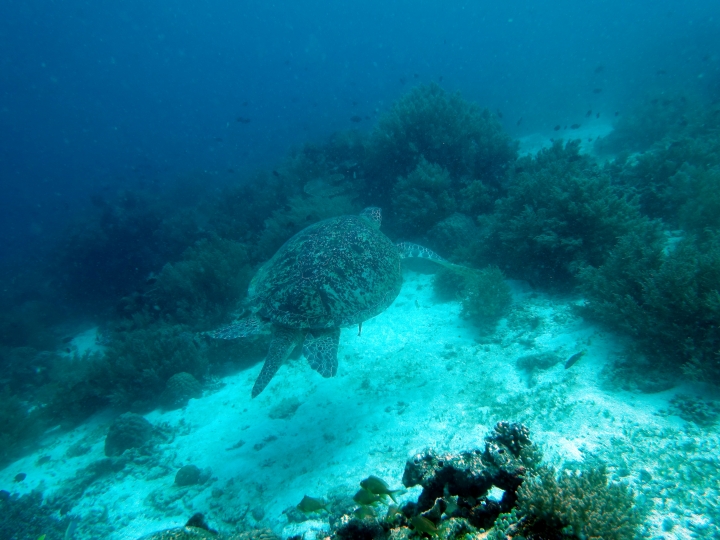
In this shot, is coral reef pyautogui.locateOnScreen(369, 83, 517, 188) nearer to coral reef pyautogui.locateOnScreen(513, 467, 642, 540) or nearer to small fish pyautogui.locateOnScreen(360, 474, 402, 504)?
small fish pyautogui.locateOnScreen(360, 474, 402, 504)

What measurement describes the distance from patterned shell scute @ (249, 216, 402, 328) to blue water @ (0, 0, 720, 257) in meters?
19.8

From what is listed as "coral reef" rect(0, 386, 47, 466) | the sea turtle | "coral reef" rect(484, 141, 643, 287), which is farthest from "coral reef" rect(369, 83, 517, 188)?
"coral reef" rect(0, 386, 47, 466)

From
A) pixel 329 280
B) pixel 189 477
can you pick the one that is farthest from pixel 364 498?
pixel 189 477

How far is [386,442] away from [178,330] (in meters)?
5.92

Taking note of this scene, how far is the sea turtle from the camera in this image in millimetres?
4703

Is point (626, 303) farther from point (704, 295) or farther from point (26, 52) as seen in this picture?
point (26, 52)

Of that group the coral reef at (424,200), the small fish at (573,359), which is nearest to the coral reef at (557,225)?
the small fish at (573,359)

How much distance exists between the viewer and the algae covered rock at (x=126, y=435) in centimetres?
572

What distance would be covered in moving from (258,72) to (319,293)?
426 feet

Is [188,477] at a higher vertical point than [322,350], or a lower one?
lower

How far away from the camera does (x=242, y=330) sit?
5.02 meters

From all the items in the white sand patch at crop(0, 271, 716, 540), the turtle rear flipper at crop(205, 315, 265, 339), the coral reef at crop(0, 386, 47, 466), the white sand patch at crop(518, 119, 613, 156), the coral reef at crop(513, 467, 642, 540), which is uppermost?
the white sand patch at crop(518, 119, 613, 156)

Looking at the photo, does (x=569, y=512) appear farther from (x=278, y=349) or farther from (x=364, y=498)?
(x=278, y=349)

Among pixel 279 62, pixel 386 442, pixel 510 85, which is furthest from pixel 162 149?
pixel 386 442
